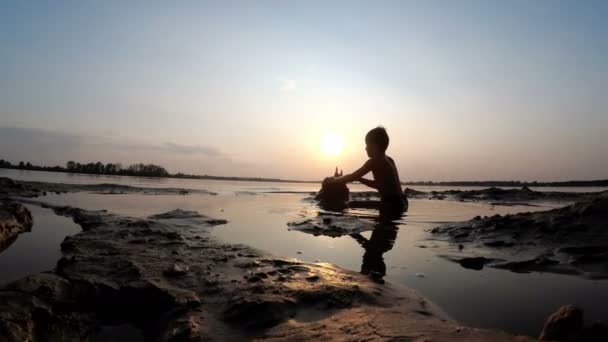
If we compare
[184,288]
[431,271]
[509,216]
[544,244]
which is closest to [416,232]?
[509,216]

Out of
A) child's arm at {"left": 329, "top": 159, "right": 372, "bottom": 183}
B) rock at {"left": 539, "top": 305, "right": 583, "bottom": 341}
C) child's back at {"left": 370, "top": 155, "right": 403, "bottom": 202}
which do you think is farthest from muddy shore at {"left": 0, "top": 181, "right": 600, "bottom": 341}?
child's arm at {"left": 329, "top": 159, "right": 372, "bottom": 183}

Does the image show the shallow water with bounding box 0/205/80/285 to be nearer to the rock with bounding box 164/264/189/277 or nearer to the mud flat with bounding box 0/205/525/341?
the mud flat with bounding box 0/205/525/341

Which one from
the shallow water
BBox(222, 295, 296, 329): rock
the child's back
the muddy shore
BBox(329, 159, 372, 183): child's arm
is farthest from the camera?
BBox(329, 159, 372, 183): child's arm

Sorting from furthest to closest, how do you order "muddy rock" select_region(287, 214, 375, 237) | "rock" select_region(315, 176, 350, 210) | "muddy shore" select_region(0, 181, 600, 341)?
1. "rock" select_region(315, 176, 350, 210)
2. "muddy rock" select_region(287, 214, 375, 237)
3. "muddy shore" select_region(0, 181, 600, 341)

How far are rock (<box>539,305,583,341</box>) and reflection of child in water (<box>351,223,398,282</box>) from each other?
141cm

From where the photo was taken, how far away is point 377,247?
14.5 feet

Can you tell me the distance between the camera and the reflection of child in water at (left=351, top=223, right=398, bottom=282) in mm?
3296

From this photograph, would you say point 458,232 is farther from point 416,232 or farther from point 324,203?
point 324,203

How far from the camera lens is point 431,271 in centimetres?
332

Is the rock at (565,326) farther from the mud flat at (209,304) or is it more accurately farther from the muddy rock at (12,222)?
the muddy rock at (12,222)

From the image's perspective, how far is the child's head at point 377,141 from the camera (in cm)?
797

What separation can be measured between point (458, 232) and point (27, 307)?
5.53m

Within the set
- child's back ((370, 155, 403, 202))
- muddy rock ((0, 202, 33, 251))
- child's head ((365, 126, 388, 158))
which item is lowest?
muddy rock ((0, 202, 33, 251))

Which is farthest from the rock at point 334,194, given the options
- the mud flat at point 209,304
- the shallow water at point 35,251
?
the mud flat at point 209,304
